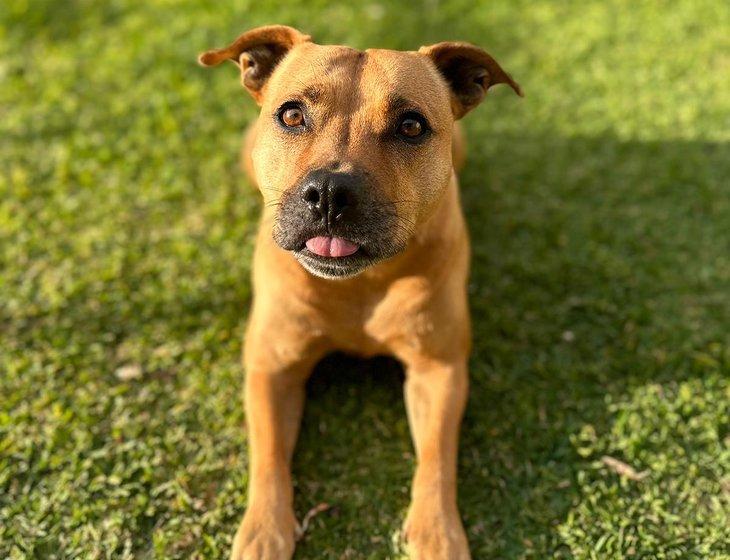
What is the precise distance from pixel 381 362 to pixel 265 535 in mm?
1251

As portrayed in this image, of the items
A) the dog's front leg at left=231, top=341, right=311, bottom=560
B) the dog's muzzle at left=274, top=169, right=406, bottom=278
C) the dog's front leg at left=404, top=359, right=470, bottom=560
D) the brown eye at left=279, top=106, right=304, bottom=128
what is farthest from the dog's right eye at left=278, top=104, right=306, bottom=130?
the dog's front leg at left=404, top=359, right=470, bottom=560

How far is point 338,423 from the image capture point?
12.6ft

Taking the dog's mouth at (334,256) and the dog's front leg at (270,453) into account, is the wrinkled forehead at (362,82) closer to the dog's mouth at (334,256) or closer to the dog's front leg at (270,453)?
the dog's mouth at (334,256)

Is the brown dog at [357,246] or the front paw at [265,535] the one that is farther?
the front paw at [265,535]

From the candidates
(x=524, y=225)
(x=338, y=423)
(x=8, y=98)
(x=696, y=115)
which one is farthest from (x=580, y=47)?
(x=8, y=98)

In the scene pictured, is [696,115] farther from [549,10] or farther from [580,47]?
[549,10]

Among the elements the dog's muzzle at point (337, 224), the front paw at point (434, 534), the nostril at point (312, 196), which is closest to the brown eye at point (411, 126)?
the dog's muzzle at point (337, 224)

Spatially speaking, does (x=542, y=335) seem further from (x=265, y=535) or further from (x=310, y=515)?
(x=265, y=535)

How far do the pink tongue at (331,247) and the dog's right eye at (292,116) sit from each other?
514 millimetres

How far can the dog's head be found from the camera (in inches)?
113

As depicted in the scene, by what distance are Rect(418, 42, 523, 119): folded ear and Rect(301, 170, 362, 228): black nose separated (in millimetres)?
923

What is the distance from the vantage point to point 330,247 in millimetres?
2984

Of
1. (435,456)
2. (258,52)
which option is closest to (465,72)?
(258,52)

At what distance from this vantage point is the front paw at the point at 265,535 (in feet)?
10.4
